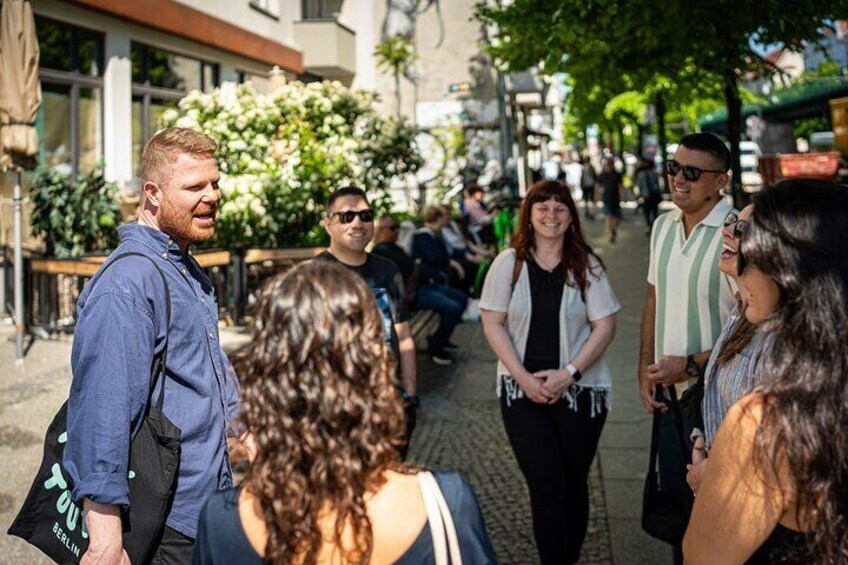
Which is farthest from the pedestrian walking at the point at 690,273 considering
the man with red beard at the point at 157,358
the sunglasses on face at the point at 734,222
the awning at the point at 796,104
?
the awning at the point at 796,104

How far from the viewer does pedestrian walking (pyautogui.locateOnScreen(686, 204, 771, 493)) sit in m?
2.27

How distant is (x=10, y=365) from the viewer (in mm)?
8688

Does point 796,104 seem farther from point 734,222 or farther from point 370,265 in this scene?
point 734,222

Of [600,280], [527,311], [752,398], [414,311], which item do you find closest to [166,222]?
[752,398]

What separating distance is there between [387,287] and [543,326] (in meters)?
0.82

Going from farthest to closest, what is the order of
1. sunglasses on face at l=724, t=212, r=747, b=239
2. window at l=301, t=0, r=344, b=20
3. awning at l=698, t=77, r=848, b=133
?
awning at l=698, t=77, r=848, b=133, window at l=301, t=0, r=344, b=20, sunglasses on face at l=724, t=212, r=747, b=239

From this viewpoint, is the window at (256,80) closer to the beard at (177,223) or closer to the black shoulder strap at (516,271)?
the black shoulder strap at (516,271)

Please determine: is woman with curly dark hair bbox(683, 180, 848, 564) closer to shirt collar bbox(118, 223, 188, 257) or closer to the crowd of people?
the crowd of people

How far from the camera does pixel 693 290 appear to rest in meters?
3.83

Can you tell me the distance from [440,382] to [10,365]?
4.17m

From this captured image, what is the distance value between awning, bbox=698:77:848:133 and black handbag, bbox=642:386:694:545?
3247cm

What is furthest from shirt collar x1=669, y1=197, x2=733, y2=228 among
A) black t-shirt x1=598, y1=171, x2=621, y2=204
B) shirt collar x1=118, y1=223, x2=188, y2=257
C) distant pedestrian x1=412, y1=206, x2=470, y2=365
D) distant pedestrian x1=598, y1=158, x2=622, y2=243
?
black t-shirt x1=598, y1=171, x2=621, y2=204

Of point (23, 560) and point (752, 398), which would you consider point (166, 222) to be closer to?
point (752, 398)

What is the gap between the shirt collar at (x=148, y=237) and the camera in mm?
2641
